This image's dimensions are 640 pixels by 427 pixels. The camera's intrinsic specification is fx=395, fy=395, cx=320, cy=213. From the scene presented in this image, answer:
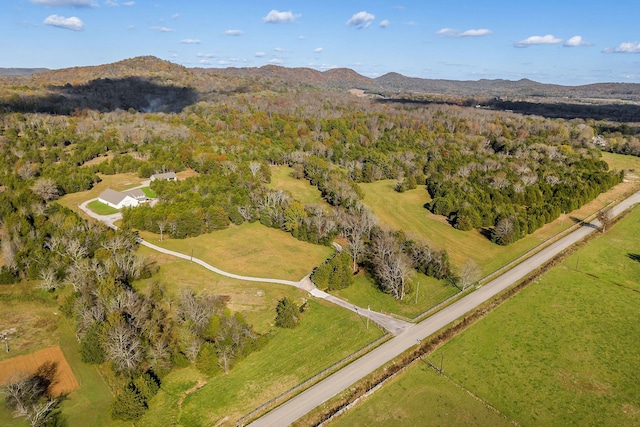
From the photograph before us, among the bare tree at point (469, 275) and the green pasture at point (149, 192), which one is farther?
the green pasture at point (149, 192)

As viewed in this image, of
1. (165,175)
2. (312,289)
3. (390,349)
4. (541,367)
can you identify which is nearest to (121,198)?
(165,175)

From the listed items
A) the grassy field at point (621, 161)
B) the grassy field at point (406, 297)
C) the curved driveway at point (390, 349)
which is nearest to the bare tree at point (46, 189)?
the grassy field at point (406, 297)

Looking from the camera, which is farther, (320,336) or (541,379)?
(320,336)

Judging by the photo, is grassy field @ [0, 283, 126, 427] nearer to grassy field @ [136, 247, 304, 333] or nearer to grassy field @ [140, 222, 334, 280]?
grassy field @ [136, 247, 304, 333]

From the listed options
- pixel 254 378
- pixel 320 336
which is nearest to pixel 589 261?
pixel 320 336

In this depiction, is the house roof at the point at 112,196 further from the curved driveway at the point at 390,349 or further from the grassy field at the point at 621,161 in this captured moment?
the grassy field at the point at 621,161

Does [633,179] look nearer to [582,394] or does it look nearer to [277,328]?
[582,394]
